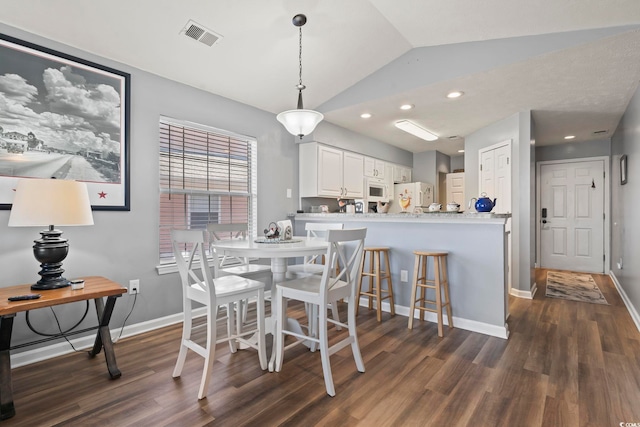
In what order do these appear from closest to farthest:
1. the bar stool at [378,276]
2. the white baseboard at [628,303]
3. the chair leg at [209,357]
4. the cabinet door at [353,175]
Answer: the chair leg at [209,357] → the white baseboard at [628,303] → the bar stool at [378,276] → the cabinet door at [353,175]

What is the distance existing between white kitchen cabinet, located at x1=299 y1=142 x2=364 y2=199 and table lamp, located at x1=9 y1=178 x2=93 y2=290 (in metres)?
2.70

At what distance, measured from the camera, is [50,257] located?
2.05m

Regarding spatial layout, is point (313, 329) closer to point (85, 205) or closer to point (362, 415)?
point (362, 415)

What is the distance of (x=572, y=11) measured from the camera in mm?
2246

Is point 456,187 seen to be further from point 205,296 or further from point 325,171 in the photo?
point 205,296

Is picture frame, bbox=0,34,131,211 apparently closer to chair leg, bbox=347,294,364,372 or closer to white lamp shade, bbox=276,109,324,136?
white lamp shade, bbox=276,109,324,136

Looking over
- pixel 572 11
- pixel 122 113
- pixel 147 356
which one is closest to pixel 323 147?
pixel 122 113

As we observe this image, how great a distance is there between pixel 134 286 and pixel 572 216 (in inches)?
271

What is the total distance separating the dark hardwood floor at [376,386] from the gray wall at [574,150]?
405 centimetres

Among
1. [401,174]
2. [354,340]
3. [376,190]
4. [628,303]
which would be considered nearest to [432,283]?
[354,340]

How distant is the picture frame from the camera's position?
7.18ft

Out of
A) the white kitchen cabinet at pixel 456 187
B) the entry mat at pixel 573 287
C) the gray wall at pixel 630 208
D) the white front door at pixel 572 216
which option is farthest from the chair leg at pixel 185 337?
the white front door at pixel 572 216

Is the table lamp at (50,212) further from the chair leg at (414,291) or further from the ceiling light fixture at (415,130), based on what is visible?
the ceiling light fixture at (415,130)

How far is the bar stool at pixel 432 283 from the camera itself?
2.80 metres
